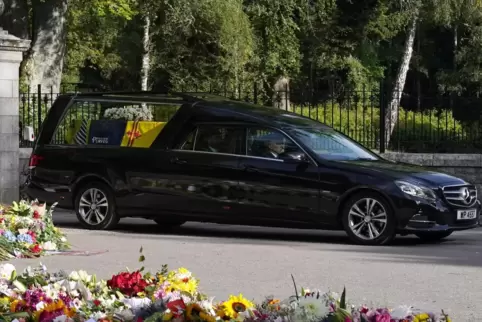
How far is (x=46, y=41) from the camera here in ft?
105

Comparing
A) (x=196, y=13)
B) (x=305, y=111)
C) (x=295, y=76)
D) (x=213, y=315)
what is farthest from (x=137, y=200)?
(x=295, y=76)

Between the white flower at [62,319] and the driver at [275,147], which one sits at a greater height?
the driver at [275,147]

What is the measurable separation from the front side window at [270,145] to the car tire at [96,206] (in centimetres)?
214

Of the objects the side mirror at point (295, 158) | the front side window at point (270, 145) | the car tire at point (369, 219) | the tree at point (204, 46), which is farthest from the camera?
the tree at point (204, 46)

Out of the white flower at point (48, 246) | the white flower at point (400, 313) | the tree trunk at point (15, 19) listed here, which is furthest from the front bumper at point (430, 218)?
the tree trunk at point (15, 19)

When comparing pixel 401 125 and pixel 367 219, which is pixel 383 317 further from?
pixel 401 125

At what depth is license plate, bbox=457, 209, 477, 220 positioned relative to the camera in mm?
14250

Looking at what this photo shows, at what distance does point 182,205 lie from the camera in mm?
15266

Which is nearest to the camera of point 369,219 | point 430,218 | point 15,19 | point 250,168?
point 430,218

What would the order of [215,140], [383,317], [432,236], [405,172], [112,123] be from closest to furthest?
[383,317]
[405,172]
[432,236]
[215,140]
[112,123]

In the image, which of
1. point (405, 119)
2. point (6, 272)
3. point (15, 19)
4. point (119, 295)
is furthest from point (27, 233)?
point (15, 19)

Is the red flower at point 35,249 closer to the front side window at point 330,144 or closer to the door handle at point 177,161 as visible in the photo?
the door handle at point 177,161

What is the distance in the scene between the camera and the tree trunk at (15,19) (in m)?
31.1

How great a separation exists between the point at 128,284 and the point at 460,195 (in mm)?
8312
